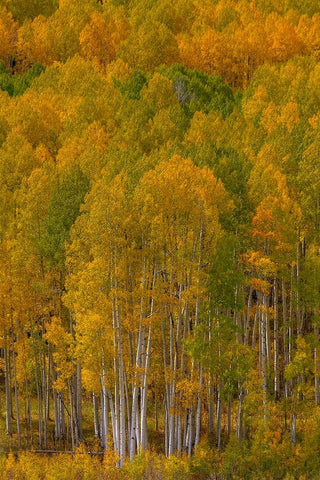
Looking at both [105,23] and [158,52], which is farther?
[105,23]

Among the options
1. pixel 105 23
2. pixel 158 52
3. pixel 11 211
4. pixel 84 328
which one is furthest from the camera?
pixel 105 23

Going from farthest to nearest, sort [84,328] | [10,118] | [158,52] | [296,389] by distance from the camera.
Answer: [158,52], [10,118], [296,389], [84,328]

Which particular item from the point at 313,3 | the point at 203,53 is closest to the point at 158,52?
the point at 203,53

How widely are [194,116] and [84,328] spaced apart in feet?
120

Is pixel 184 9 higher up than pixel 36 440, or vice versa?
pixel 184 9

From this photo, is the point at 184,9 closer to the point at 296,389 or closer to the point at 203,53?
the point at 203,53

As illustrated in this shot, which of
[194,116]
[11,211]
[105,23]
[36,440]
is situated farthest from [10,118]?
[105,23]

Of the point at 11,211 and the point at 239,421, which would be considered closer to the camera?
the point at 239,421

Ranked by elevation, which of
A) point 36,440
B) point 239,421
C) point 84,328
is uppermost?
point 84,328

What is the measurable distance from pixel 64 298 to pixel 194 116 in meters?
35.3

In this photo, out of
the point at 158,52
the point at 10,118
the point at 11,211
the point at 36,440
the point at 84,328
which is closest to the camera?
the point at 84,328

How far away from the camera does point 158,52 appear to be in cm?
10500

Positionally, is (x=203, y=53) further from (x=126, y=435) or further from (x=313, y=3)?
(x=126, y=435)

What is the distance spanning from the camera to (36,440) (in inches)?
1660
